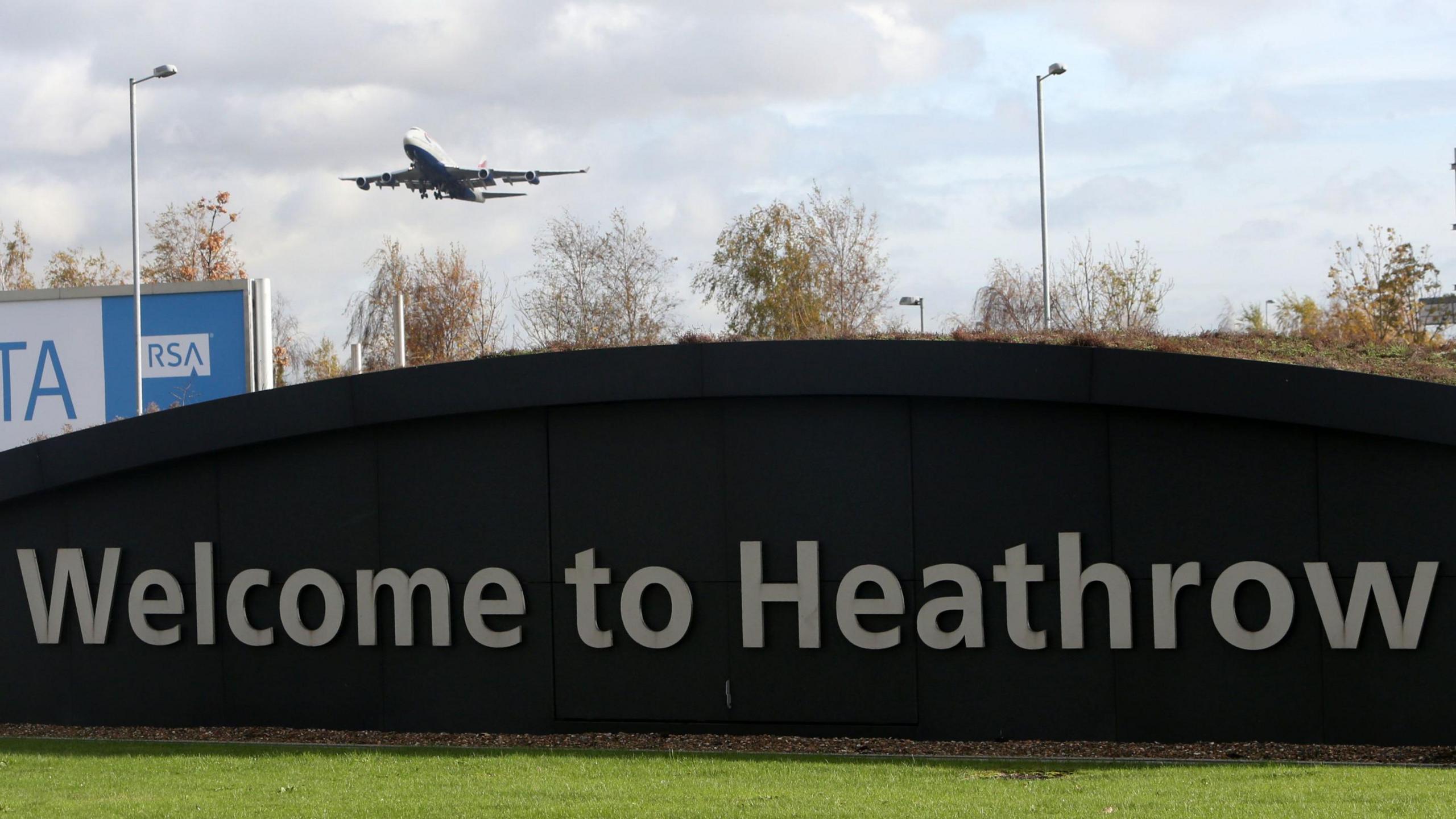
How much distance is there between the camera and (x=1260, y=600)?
12305mm

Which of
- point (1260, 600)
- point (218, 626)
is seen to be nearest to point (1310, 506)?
point (1260, 600)

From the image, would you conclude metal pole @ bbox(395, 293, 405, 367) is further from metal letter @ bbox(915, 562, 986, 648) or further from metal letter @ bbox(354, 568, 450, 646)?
metal letter @ bbox(915, 562, 986, 648)

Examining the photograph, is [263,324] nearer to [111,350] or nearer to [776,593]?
[111,350]

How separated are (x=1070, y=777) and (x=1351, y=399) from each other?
4.03 meters

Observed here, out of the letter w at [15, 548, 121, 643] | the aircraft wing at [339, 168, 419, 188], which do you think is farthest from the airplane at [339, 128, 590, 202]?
the letter w at [15, 548, 121, 643]

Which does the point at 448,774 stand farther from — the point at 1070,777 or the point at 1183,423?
the point at 1183,423

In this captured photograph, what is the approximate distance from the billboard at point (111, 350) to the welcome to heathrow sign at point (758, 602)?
57.5 ft

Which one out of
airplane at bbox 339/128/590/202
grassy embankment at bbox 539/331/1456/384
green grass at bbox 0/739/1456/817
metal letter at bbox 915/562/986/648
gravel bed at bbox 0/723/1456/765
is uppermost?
airplane at bbox 339/128/590/202

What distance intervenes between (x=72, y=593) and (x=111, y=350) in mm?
19321

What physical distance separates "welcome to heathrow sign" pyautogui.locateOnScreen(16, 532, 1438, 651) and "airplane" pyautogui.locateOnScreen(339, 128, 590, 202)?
39.3m

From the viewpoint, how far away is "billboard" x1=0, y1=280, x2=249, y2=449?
31.4m

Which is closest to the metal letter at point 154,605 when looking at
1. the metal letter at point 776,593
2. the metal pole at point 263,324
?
the metal letter at point 776,593

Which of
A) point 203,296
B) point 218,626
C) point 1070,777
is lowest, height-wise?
point 1070,777

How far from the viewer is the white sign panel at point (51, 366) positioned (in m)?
31.3
